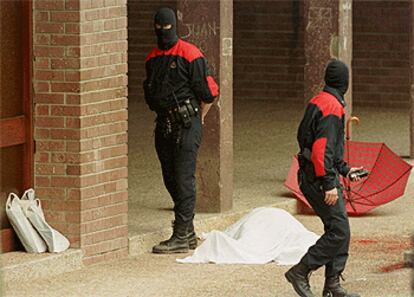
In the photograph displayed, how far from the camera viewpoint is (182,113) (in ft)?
41.0

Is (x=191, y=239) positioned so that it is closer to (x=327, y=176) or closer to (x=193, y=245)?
(x=193, y=245)

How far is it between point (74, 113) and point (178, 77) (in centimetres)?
105

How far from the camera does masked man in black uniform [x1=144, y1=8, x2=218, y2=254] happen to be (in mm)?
12492

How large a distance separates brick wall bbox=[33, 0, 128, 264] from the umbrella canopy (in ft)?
10.4

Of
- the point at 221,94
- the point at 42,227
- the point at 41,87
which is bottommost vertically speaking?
the point at 42,227

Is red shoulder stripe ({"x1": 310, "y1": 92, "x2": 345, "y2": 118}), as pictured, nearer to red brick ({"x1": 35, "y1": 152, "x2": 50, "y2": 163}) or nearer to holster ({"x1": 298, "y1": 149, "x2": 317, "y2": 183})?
holster ({"x1": 298, "y1": 149, "x2": 317, "y2": 183})

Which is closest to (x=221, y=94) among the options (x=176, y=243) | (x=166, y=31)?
(x=166, y=31)

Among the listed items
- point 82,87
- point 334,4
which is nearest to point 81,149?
point 82,87

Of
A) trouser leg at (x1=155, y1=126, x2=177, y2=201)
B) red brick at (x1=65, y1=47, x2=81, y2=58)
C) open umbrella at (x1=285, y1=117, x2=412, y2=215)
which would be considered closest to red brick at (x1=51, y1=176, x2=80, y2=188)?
red brick at (x1=65, y1=47, x2=81, y2=58)

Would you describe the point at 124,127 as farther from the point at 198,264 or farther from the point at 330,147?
the point at 330,147

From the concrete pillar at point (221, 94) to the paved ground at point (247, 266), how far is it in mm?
474

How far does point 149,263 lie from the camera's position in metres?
12.3

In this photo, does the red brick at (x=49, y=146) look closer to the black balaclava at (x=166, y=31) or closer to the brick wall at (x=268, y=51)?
the black balaclava at (x=166, y=31)

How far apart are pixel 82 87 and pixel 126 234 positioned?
4.59 ft
